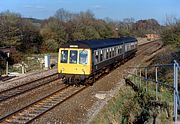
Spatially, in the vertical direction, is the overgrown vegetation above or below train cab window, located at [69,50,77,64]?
below

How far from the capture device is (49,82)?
21406 millimetres

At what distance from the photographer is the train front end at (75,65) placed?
20.0 meters

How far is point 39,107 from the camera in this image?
1450 cm

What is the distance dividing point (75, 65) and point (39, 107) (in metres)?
6.13

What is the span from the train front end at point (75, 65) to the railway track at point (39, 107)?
0.92m

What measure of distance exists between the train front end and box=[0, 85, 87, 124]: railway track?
924 mm

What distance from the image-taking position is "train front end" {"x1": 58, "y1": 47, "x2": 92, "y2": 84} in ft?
65.7

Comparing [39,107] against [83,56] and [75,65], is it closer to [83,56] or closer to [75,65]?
[75,65]

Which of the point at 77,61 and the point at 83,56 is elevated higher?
the point at 83,56

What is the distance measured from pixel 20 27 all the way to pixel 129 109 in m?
33.8

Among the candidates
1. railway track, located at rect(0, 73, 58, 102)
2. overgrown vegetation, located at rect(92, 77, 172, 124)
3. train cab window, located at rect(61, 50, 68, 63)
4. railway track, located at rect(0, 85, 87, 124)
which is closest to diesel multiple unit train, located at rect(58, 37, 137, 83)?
train cab window, located at rect(61, 50, 68, 63)

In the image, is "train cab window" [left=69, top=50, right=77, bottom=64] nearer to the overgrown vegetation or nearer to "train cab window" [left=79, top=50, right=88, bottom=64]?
"train cab window" [left=79, top=50, right=88, bottom=64]

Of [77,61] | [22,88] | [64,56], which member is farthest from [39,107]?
[64,56]

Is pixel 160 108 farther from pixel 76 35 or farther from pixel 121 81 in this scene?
pixel 76 35
